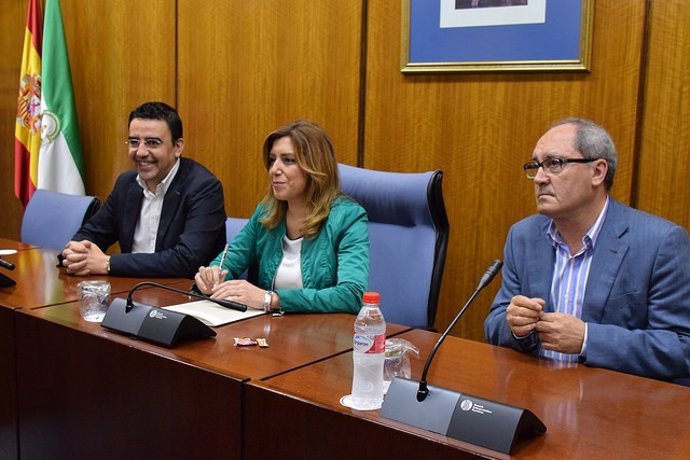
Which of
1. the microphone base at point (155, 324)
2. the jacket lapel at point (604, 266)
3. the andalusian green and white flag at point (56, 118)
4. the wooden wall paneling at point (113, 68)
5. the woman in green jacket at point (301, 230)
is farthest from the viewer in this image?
the andalusian green and white flag at point (56, 118)

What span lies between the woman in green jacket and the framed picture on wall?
39.4 inches

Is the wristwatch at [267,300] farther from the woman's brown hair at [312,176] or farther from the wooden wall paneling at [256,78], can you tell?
the wooden wall paneling at [256,78]

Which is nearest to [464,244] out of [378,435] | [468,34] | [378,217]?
[378,217]

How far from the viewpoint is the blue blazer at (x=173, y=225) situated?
8.61 feet

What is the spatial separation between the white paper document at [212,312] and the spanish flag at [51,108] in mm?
2906

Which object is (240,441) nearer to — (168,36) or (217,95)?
(217,95)

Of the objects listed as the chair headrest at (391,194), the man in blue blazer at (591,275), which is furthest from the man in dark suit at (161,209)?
the man in blue blazer at (591,275)

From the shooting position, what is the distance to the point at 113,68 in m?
4.62

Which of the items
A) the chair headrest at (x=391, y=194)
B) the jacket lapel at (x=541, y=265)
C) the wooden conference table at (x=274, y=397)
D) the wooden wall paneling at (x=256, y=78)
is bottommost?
the wooden conference table at (x=274, y=397)

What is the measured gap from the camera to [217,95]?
4.08 m

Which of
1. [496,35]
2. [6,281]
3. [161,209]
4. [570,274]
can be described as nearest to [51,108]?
[161,209]

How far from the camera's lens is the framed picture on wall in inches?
114

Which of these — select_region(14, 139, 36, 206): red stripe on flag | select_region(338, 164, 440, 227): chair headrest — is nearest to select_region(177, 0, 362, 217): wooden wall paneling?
select_region(338, 164, 440, 227): chair headrest

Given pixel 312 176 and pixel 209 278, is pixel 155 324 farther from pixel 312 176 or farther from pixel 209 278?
pixel 312 176
